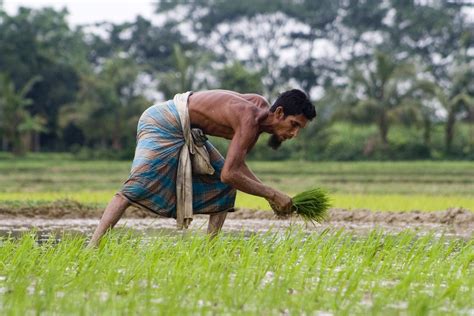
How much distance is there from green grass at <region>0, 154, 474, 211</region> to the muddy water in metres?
1.71

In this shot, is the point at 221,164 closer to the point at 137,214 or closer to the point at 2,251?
the point at 2,251

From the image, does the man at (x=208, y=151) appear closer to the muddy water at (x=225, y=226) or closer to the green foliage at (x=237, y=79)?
the muddy water at (x=225, y=226)

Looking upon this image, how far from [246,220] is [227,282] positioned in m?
5.17

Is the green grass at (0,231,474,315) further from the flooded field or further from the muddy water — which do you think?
the flooded field

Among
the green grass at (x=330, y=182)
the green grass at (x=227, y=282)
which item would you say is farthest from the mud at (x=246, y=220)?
the green grass at (x=227, y=282)

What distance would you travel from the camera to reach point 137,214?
9320 mm

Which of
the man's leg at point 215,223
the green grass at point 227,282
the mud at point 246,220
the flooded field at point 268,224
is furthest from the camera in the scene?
the mud at point 246,220

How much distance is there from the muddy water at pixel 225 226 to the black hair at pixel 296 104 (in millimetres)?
1683

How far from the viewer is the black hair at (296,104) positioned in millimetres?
4996

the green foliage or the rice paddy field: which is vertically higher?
the green foliage

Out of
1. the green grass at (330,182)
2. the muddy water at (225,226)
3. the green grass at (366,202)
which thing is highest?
the muddy water at (225,226)

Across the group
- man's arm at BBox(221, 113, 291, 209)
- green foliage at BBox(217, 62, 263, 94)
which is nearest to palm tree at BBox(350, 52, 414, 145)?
green foliage at BBox(217, 62, 263, 94)

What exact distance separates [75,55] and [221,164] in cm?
2985

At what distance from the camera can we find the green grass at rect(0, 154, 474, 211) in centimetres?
1109
